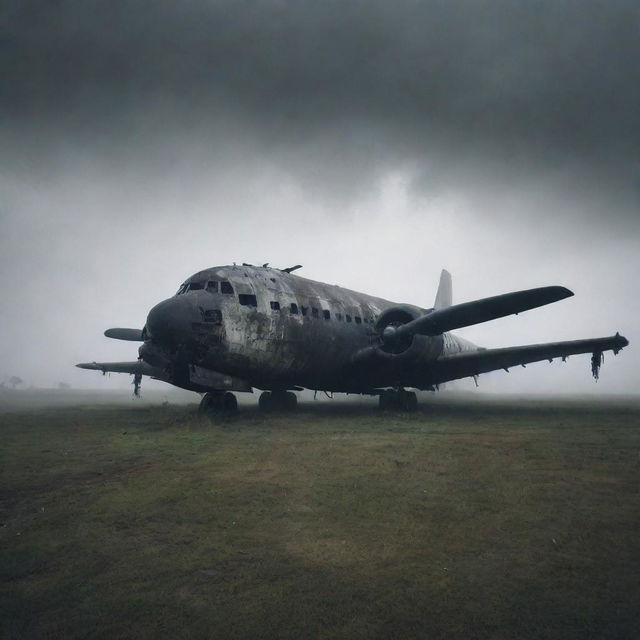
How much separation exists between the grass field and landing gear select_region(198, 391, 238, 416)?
5.83 m

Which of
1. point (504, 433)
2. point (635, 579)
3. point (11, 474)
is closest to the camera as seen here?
point (635, 579)

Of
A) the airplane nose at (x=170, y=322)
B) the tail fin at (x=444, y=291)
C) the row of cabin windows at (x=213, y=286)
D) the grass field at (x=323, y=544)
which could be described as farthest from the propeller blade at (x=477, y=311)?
the tail fin at (x=444, y=291)

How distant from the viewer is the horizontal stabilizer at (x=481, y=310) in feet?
40.4

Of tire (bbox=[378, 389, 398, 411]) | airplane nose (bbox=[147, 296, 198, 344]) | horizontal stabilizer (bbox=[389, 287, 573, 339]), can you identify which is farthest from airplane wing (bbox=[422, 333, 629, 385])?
airplane nose (bbox=[147, 296, 198, 344])

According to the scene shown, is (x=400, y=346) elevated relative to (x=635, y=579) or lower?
elevated

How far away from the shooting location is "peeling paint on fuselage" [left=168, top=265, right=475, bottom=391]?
13070 mm

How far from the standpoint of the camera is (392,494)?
527cm

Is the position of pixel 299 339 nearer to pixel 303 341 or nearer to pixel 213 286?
pixel 303 341

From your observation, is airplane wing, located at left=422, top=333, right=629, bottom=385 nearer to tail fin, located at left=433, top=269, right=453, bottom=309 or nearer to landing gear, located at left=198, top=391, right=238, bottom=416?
landing gear, located at left=198, top=391, right=238, bottom=416

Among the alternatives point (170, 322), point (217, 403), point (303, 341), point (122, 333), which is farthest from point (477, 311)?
point (122, 333)

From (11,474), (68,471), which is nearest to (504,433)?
(68,471)

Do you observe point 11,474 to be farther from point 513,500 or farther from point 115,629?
point 513,500

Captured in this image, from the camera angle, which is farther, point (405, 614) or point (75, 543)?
→ point (75, 543)

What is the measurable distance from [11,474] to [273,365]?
872 cm
